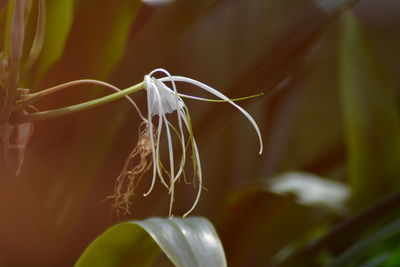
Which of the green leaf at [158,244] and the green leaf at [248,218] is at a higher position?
the green leaf at [158,244]

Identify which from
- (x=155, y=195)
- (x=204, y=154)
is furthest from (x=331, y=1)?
(x=204, y=154)

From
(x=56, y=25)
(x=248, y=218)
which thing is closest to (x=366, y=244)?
(x=248, y=218)

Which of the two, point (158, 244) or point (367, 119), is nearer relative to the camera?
point (158, 244)

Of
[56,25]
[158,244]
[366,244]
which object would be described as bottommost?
[366,244]

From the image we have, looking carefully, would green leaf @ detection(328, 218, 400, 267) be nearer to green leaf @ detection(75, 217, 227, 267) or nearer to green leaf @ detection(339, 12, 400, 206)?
green leaf @ detection(339, 12, 400, 206)

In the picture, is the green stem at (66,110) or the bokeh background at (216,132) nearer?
the green stem at (66,110)

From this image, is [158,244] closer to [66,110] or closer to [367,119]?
[66,110]

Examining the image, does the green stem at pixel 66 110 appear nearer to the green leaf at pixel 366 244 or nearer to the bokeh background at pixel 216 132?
the bokeh background at pixel 216 132

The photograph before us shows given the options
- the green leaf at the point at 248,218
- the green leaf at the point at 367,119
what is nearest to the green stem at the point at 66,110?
the green leaf at the point at 248,218
